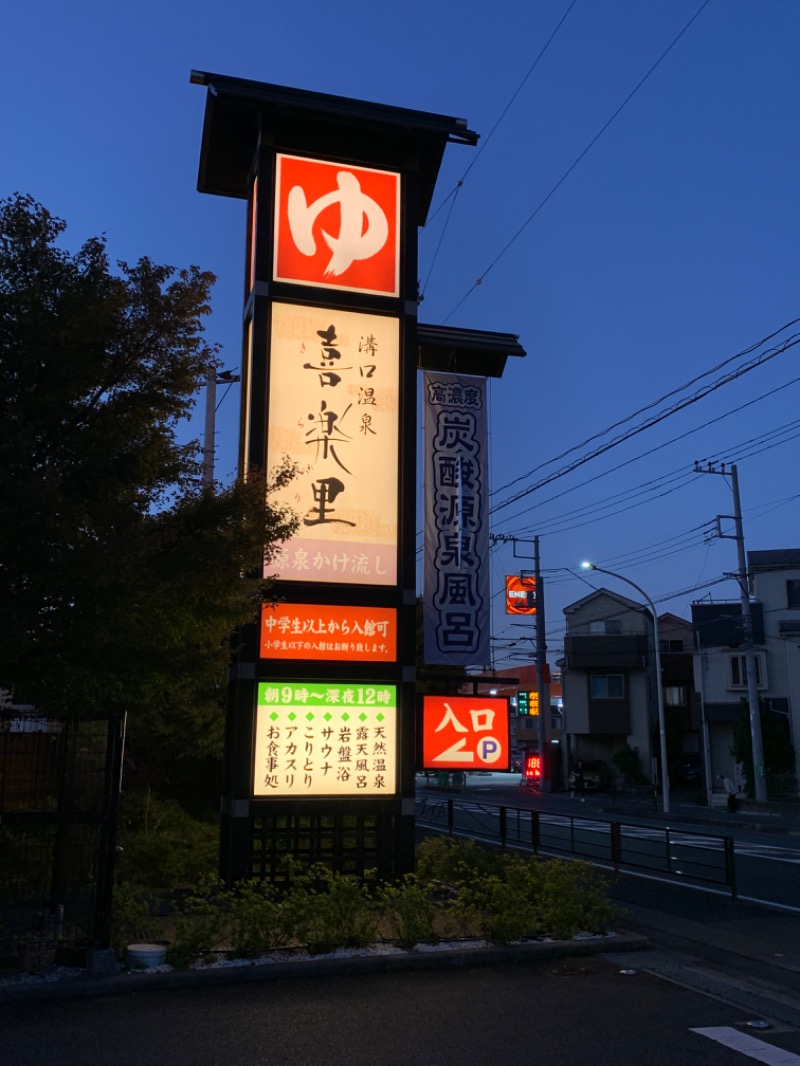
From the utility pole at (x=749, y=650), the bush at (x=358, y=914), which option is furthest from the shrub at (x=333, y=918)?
the utility pole at (x=749, y=650)

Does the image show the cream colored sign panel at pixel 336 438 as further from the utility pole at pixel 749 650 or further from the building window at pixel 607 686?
the building window at pixel 607 686

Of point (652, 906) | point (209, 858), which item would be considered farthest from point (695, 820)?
point (209, 858)

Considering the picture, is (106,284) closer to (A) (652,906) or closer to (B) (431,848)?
(B) (431,848)

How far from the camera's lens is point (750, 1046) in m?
6.77

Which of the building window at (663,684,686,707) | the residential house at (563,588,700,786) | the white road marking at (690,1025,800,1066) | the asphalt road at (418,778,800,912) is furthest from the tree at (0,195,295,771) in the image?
the building window at (663,684,686,707)

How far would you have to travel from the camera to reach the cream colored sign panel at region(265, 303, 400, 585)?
12023mm

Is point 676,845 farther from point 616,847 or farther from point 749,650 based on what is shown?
point 749,650

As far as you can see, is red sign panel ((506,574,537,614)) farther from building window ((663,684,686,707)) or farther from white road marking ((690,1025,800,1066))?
white road marking ((690,1025,800,1066))

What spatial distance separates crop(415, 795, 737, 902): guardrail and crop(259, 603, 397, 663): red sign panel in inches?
203

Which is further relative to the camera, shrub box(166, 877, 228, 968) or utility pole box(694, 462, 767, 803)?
utility pole box(694, 462, 767, 803)

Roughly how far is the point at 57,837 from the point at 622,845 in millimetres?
15238

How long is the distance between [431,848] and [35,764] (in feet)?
23.2

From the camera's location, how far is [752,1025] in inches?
288

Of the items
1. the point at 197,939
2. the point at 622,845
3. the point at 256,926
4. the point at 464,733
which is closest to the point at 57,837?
the point at 197,939
